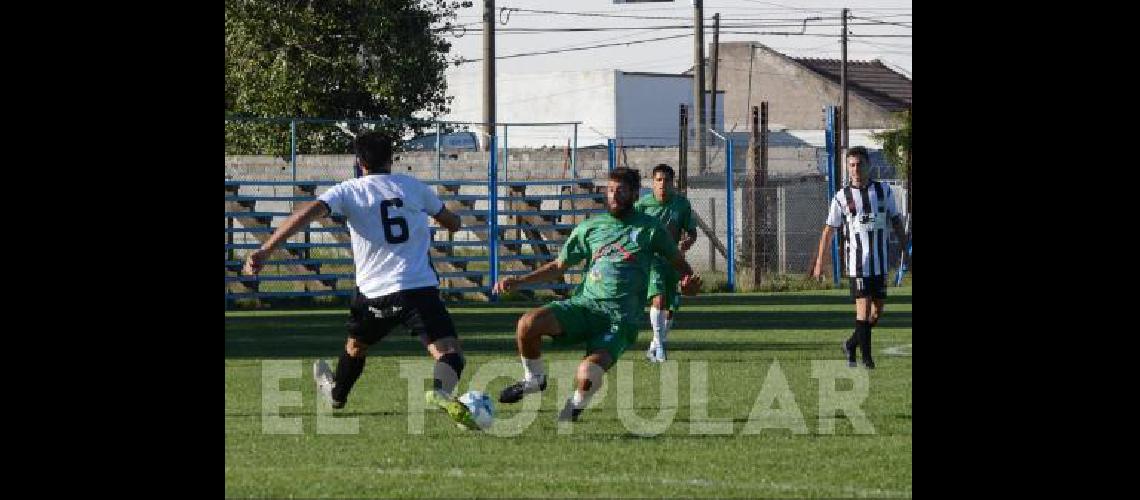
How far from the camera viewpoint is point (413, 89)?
38781mm

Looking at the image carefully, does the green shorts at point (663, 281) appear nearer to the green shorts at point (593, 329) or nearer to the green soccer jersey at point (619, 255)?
the green soccer jersey at point (619, 255)

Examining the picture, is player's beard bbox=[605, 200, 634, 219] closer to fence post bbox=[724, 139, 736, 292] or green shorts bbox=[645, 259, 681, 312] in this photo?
green shorts bbox=[645, 259, 681, 312]

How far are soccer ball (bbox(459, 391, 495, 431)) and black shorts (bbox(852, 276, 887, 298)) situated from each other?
235 inches

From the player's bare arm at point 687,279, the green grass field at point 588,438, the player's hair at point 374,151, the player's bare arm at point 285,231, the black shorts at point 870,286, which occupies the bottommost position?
the green grass field at point 588,438

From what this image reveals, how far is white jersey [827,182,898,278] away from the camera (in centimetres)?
1797

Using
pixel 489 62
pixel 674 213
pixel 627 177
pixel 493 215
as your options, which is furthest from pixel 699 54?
pixel 627 177

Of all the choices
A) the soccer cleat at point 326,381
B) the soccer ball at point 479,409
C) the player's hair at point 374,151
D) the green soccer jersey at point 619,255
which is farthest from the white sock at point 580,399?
the player's hair at point 374,151

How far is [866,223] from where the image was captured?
18.0 meters

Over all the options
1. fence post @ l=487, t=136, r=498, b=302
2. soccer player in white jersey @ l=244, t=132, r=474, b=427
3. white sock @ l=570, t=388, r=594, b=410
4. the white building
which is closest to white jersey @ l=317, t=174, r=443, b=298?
soccer player in white jersey @ l=244, t=132, r=474, b=427

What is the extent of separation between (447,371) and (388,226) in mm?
1000

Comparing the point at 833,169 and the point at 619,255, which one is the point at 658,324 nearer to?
the point at 619,255

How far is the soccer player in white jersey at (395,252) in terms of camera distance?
43.1 ft

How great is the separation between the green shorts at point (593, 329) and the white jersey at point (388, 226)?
878 millimetres
